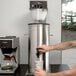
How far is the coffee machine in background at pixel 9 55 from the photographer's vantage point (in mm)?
1942

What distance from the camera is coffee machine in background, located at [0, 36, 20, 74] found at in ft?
6.37

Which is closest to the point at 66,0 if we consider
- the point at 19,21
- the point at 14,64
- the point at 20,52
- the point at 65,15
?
the point at 65,15

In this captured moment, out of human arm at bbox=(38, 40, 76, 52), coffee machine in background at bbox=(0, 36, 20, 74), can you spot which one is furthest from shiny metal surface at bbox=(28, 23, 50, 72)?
human arm at bbox=(38, 40, 76, 52)

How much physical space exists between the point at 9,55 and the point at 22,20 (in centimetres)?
58

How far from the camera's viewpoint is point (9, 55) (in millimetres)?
2080

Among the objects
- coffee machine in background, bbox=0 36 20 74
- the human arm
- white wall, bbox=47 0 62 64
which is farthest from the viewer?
white wall, bbox=47 0 62 64

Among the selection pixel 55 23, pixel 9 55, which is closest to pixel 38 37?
pixel 9 55

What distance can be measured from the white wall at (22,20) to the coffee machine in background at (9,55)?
1.16ft

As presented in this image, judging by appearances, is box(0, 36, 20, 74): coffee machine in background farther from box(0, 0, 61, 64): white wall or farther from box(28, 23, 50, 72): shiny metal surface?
box(0, 0, 61, 64): white wall

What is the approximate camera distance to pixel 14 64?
7.09 feet

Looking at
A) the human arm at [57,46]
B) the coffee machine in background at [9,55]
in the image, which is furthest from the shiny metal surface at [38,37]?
the human arm at [57,46]

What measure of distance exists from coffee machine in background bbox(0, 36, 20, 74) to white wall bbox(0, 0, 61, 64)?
0.35 metres

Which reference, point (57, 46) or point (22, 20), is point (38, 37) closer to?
point (57, 46)

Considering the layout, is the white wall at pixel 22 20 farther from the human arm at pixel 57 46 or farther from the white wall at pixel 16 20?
the human arm at pixel 57 46
